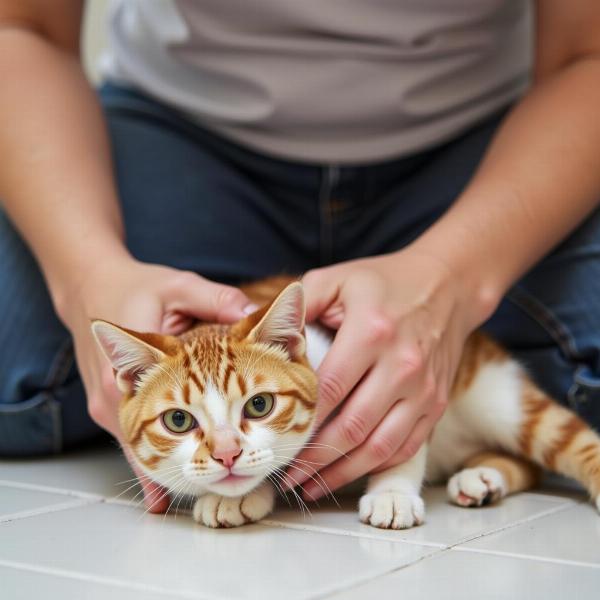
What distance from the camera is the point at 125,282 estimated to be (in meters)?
1.33

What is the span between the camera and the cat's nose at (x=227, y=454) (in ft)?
3.69

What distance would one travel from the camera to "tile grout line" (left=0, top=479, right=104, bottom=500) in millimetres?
1438

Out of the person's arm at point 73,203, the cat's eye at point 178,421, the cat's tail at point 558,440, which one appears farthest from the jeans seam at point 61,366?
the cat's tail at point 558,440

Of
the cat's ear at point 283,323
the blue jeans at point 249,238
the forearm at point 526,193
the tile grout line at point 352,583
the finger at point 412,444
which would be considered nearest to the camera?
the tile grout line at point 352,583

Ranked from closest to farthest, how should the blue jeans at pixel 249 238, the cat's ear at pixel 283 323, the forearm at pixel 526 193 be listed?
the cat's ear at pixel 283 323 < the forearm at pixel 526 193 < the blue jeans at pixel 249 238

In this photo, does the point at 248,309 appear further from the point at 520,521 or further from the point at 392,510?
the point at 520,521

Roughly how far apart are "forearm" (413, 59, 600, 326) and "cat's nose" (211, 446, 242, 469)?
1.45 ft

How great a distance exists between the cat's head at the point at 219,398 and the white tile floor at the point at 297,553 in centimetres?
9

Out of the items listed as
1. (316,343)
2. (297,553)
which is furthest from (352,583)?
(316,343)

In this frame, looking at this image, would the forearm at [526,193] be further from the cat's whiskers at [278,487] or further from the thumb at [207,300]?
the cat's whiskers at [278,487]

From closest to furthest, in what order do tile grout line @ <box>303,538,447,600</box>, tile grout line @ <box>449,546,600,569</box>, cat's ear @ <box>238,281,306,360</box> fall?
tile grout line @ <box>303,538,447,600</box>, tile grout line @ <box>449,546,600,569</box>, cat's ear @ <box>238,281,306,360</box>

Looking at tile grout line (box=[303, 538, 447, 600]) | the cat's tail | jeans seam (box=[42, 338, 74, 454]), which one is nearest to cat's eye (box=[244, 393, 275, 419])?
tile grout line (box=[303, 538, 447, 600])

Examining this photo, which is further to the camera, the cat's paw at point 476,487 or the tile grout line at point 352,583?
the cat's paw at point 476,487

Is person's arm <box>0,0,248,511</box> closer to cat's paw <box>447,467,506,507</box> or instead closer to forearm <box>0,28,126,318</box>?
forearm <box>0,28,126,318</box>
